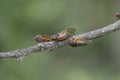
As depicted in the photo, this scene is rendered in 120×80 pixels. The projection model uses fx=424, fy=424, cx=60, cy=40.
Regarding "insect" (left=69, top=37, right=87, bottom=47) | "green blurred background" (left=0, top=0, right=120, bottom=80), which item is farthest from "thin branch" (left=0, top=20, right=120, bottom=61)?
"green blurred background" (left=0, top=0, right=120, bottom=80)

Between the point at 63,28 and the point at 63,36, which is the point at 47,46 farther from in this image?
the point at 63,28

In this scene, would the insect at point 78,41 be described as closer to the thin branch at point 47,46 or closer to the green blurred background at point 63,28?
the thin branch at point 47,46

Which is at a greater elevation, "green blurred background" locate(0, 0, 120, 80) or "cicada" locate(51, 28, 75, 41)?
"green blurred background" locate(0, 0, 120, 80)

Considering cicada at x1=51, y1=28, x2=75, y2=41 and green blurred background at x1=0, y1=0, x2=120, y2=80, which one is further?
green blurred background at x1=0, y1=0, x2=120, y2=80

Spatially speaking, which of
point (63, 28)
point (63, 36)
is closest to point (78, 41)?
point (63, 36)

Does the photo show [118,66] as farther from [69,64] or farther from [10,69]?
[10,69]

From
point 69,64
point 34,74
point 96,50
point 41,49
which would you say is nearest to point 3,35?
point 34,74

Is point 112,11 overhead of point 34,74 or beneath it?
overhead

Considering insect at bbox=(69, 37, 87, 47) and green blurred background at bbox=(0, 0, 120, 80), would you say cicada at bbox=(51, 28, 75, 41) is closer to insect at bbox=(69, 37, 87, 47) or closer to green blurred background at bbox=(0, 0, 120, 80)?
insect at bbox=(69, 37, 87, 47)

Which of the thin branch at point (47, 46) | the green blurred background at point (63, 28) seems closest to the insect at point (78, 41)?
the thin branch at point (47, 46)
